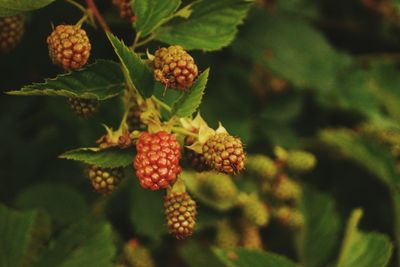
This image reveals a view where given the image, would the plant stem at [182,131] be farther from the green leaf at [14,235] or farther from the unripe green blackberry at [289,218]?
the unripe green blackberry at [289,218]

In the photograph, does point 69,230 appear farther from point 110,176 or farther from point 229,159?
point 229,159

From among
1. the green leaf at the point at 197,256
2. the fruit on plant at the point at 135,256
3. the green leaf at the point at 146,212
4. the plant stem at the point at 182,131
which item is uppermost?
the plant stem at the point at 182,131

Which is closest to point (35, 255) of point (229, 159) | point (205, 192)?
point (205, 192)

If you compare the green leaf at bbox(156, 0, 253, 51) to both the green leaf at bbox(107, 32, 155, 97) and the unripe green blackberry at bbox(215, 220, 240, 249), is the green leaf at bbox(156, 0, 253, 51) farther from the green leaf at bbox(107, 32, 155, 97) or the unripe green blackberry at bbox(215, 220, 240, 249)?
the unripe green blackberry at bbox(215, 220, 240, 249)

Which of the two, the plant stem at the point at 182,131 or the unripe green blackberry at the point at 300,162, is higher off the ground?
the plant stem at the point at 182,131

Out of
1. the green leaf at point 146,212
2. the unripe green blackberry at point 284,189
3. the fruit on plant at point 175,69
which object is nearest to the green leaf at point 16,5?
the fruit on plant at point 175,69

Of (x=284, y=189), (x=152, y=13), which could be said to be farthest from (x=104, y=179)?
(x=284, y=189)

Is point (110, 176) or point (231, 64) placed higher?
point (110, 176)

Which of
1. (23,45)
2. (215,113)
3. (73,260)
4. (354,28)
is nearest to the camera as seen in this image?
(73,260)

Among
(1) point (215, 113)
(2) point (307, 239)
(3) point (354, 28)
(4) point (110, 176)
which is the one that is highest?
(4) point (110, 176)
